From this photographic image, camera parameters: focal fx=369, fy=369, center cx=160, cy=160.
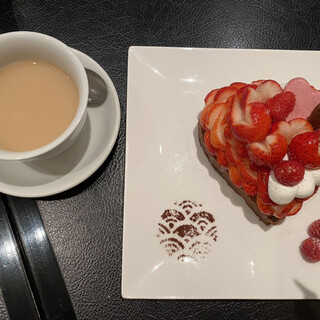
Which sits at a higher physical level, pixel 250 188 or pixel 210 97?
pixel 210 97

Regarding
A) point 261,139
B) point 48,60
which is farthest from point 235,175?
point 48,60

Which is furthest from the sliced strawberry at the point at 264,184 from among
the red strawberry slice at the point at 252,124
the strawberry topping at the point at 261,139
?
the red strawberry slice at the point at 252,124

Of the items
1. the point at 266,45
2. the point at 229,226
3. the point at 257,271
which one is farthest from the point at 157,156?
the point at 266,45

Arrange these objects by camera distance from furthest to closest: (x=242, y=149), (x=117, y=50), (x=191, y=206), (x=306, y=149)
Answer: (x=117, y=50) → (x=191, y=206) → (x=242, y=149) → (x=306, y=149)

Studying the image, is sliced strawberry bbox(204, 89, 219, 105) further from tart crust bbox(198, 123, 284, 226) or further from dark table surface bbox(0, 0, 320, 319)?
dark table surface bbox(0, 0, 320, 319)

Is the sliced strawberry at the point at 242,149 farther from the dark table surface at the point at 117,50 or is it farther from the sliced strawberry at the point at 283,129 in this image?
the dark table surface at the point at 117,50

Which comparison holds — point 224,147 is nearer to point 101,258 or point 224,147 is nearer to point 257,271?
point 257,271

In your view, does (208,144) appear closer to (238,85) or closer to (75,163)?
(238,85)

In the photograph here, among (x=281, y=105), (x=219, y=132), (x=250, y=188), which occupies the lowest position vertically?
(x=250, y=188)
